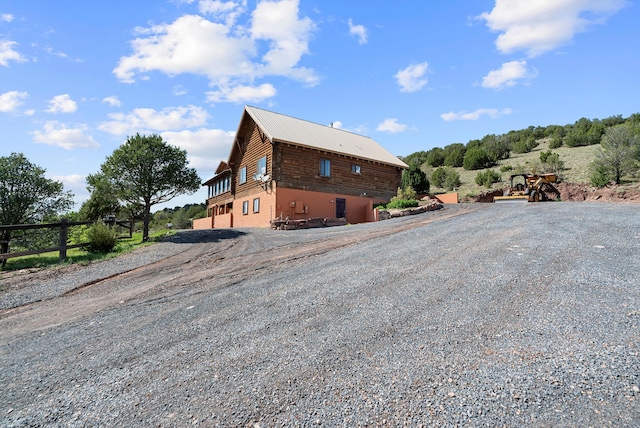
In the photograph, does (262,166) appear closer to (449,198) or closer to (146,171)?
(146,171)

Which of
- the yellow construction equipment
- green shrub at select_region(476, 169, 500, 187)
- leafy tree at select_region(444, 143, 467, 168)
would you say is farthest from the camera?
leafy tree at select_region(444, 143, 467, 168)

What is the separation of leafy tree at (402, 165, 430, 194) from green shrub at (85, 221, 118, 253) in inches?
890

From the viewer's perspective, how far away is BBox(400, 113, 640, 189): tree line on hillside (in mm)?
28516

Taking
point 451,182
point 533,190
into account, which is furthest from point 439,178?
point 533,190

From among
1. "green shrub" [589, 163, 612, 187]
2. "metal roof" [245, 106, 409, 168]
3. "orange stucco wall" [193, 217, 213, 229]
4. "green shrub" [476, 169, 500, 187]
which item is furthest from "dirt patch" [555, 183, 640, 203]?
"orange stucco wall" [193, 217, 213, 229]

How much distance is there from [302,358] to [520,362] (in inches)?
84.4

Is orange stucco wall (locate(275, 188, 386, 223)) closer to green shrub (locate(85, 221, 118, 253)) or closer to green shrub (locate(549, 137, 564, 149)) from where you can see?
green shrub (locate(85, 221, 118, 253))

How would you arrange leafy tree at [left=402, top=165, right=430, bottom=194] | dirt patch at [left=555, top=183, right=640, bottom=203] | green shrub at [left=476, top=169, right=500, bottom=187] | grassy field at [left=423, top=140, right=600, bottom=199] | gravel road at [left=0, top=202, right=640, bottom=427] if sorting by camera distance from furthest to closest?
1. green shrub at [left=476, top=169, right=500, bottom=187]
2. grassy field at [left=423, top=140, right=600, bottom=199]
3. leafy tree at [left=402, top=165, right=430, bottom=194]
4. dirt patch at [left=555, top=183, right=640, bottom=203]
5. gravel road at [left=0, top=202, right=640, bottom=427]

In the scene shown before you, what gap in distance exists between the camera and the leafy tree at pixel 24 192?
14.9m

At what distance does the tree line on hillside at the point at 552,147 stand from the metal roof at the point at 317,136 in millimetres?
4521

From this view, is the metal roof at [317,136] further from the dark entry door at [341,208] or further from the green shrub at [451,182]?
the green shrub at [451,182]

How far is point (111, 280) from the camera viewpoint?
9273mm

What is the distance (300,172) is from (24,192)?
14.0 metres

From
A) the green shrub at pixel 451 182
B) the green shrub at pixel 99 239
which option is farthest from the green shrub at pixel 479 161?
the green shrub at pixel 99 239
